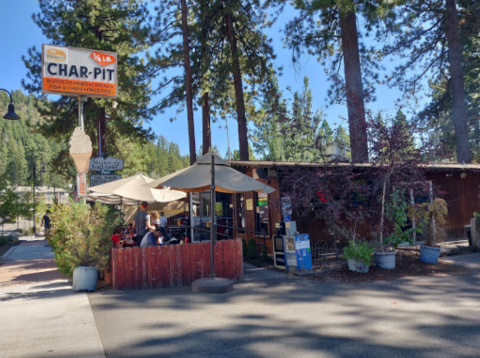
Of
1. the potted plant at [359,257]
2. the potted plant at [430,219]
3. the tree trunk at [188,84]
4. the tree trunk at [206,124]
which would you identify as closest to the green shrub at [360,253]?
the potted plant at [359,257]

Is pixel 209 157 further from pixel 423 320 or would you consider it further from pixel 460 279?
pixel 460 279

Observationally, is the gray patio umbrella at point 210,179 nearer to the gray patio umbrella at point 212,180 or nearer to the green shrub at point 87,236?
the gray patio umbrella at point 212,180

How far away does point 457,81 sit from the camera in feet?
67.1

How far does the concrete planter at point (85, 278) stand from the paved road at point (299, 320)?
1.75 feet

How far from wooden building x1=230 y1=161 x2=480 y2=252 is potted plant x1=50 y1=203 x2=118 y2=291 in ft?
14.3

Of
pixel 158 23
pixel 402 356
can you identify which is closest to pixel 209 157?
pixel 402 356

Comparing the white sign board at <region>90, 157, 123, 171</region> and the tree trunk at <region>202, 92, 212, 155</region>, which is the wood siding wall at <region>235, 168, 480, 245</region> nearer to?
the white sign board at <region>90, 157, 123, 171</region>

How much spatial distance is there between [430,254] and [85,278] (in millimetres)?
8175

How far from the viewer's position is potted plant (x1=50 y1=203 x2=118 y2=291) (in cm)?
843

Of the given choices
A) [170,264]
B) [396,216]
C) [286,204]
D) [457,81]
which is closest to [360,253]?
[396,216]

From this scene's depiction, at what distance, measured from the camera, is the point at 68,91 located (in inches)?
446

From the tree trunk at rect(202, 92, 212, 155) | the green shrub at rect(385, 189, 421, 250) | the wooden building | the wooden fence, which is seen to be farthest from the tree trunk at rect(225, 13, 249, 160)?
the wooden fence

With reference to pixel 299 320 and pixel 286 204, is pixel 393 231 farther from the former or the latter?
pixel 299 320

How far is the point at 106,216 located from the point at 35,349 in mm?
4337
